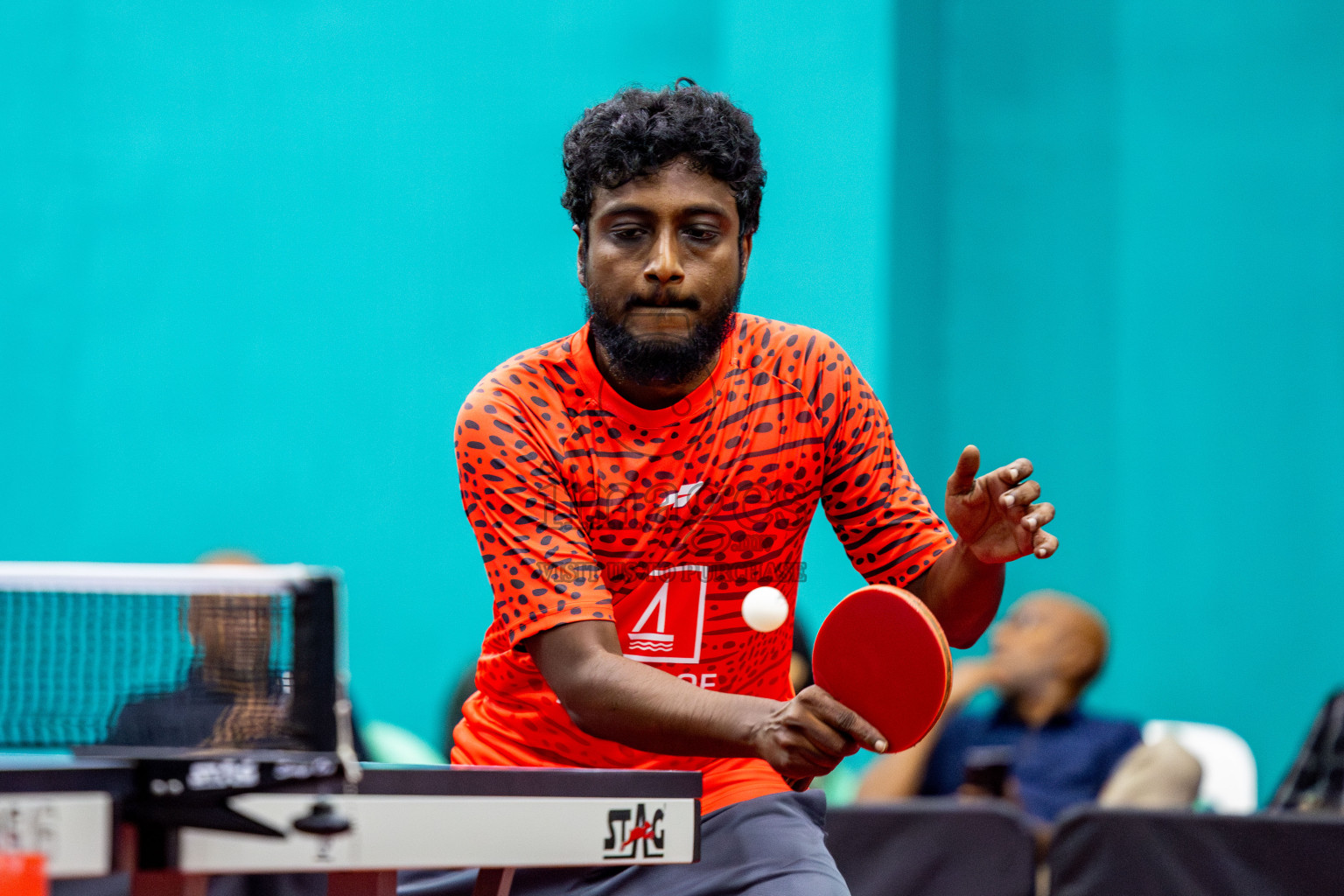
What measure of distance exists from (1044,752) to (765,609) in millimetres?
3727

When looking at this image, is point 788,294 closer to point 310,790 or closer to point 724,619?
point 724,619

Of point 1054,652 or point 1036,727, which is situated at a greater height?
point 1054,652

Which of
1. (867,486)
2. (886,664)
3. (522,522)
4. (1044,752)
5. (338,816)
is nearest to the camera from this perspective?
(338,816)

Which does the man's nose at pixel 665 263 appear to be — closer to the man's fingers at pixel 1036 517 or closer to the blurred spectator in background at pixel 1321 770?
the man's fingers at pixel 1036 517

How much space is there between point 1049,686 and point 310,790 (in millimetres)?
4237

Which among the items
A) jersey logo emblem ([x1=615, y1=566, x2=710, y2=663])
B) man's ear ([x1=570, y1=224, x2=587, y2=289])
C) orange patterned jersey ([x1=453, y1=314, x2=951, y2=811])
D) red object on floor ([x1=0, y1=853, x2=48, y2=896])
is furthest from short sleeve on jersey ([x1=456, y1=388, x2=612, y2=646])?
red object on floor ([x1=0, y1=853, x2=48, y2=896])

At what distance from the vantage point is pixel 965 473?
2408 millimetres

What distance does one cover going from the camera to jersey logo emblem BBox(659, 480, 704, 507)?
2.63m

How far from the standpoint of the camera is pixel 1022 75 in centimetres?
664

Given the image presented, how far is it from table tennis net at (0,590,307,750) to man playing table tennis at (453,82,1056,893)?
0.59 metres

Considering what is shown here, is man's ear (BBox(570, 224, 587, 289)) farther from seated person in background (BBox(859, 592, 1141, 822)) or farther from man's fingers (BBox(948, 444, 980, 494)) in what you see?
seated person in background (BBox(859, 592, 1141, 822))

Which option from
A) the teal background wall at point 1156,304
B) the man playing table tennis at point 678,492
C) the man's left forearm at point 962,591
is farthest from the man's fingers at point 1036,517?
the teal background wall at point 1156,304

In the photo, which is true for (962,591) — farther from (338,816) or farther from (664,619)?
(338,816)

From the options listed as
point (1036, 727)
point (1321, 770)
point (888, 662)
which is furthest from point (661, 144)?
point (1036, 727)
